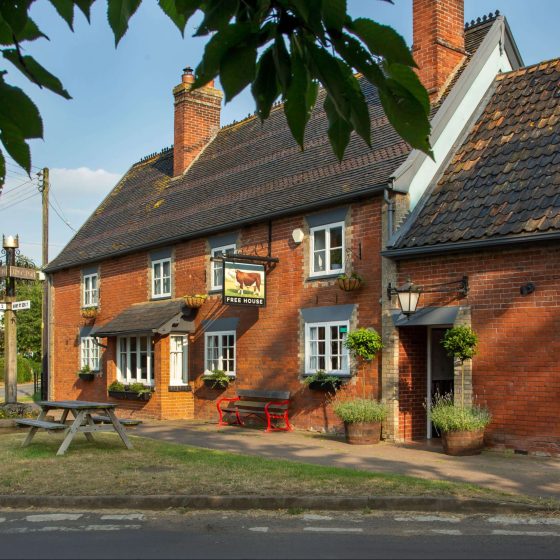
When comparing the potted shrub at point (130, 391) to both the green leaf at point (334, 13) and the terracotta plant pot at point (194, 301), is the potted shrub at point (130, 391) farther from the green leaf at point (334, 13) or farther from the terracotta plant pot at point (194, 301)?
the green leaf at point (334, 13)

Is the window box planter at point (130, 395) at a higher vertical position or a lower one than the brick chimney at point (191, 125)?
lower

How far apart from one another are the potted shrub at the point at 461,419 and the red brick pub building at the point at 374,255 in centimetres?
30

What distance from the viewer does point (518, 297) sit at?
1252 centimetres

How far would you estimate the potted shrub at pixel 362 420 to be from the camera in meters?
13.9

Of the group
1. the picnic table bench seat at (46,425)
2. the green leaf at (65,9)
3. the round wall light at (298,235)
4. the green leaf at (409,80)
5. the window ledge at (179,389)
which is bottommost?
the picnic table bench seat at (46,425)

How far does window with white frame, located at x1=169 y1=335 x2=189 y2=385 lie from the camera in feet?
65.6

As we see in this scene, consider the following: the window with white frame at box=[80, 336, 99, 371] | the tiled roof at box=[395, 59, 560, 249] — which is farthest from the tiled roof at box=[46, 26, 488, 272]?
the window with white frame at box=[80, 336, 99, 371]

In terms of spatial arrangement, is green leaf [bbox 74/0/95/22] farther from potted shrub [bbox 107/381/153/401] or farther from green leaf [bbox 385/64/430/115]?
potted shrub [bbox 107/381/153/401]

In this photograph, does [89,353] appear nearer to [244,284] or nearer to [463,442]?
[244,284]

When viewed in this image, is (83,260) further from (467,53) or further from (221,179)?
(467,53)

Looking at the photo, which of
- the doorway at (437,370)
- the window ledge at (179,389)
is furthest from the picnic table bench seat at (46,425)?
the doorway at (437,370)

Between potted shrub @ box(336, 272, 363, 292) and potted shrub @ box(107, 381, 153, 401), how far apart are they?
725 cm

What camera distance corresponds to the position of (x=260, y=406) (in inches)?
669

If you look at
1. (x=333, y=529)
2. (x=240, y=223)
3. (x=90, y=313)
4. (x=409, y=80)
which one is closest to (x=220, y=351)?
(x=240, y=223)
